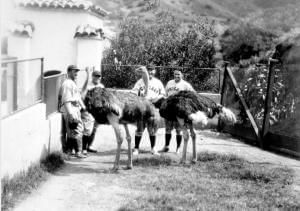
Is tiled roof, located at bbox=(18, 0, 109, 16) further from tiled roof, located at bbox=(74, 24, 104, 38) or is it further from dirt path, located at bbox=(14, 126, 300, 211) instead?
dirt path, located at bbox=(14, 126, 300, 211)

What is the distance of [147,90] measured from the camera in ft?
33.0

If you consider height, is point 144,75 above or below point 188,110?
above

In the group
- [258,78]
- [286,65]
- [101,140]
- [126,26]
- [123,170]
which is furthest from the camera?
[126,26]

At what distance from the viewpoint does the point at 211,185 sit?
25.4 ft

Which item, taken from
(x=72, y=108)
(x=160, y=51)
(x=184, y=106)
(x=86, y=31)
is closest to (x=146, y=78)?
(x=184, y=106)

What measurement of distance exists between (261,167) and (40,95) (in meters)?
4.14

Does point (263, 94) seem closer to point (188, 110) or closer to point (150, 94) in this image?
point (150, 94)

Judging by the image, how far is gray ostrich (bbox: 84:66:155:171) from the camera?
8320 millimetres

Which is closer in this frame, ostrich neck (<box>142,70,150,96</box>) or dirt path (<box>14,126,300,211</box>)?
dirt path (<box>14,126,300,211</box>)

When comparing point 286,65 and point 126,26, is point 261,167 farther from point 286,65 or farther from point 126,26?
point 126,26

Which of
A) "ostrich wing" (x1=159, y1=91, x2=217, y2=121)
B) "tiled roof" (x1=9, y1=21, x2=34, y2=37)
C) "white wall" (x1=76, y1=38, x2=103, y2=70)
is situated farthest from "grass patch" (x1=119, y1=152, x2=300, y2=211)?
"tiled roof" (x1=9, y1=21, x2=34, y2=37)

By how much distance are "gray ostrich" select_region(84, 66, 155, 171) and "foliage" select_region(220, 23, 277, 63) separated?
21.3 metres

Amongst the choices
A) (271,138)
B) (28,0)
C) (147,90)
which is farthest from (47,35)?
(271,138)

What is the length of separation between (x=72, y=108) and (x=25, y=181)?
2469 millimetres
